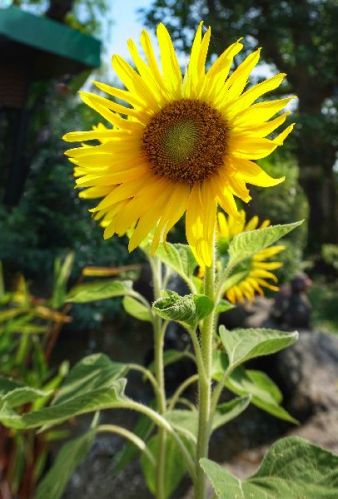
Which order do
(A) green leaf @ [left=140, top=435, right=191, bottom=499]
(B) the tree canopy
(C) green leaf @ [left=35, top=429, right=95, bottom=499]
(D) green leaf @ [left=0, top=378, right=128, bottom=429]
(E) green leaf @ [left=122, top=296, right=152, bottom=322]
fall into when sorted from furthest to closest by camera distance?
(B) the tree canopy → (A) green leaf @ [left=140, top=435, right=191, bottom=499] → (E) green leaf @ [left=122, top=296, right=152, bottom=322] → (C) green leaf @ [left=35, top=429, right=95, bottom=499] → (D) green leaf @ [left=0, top=378, right=128, bottom=429]

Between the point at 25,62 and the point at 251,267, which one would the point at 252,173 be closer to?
the point at 251,267

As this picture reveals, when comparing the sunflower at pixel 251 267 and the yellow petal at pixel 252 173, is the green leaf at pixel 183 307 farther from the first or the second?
the sunflower at pixel 251 267

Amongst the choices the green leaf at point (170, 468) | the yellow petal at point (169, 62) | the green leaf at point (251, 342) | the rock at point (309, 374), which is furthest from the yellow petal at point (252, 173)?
the rock at point (309, 374)

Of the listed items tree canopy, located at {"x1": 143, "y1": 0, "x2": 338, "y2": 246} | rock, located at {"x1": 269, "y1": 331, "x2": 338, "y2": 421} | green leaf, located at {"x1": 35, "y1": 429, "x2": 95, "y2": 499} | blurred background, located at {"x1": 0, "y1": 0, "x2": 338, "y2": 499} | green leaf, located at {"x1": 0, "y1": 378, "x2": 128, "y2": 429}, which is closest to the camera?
green leaf, located at {"x1": 0, "y1": 378, "x2": 128, "y2": 429}

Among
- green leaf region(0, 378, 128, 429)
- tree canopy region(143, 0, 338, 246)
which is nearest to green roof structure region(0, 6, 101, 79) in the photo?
tree canopy region(143, 0, 338, 246)

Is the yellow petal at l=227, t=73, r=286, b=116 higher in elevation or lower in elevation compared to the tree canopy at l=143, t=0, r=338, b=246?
lower

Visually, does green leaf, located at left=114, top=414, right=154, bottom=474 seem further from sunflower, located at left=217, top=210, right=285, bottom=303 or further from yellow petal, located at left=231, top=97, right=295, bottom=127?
yellow petal, located at left=231, top=97, right=295, bottom=127

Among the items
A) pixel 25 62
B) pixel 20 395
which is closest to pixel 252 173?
pixel 20 395
